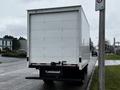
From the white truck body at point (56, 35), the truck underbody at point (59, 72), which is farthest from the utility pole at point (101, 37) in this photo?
the truck underbody at point (59, 72)

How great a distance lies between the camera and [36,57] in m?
10.6

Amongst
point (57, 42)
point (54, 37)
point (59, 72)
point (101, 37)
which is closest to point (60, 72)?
point (59, 72)

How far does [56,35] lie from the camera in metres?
10.3

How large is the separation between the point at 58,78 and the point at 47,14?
277 centimetres

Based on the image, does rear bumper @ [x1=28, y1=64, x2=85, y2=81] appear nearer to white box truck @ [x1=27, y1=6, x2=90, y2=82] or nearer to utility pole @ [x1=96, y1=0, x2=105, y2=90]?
white box truck @ [x1=27, y1=6, x2=90, y2=82]

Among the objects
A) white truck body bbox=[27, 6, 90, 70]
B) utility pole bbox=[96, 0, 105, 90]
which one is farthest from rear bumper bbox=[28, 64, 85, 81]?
utility pole bbox=[96, 0, 105, 90]

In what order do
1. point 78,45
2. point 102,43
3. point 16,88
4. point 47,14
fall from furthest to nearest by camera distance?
point 16,88
point 47,14
point 78,45
point 102,43

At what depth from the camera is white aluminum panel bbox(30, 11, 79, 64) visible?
9953mm

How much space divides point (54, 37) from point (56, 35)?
5.0 inches

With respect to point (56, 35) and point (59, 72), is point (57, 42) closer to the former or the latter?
point (56, 35)

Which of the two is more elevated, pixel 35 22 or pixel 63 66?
pixel 35 22

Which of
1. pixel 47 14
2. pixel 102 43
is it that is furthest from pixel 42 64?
pixel 102 43

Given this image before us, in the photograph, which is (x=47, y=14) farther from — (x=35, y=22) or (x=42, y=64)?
(x=42, y=64)

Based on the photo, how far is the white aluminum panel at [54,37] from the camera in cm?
995
